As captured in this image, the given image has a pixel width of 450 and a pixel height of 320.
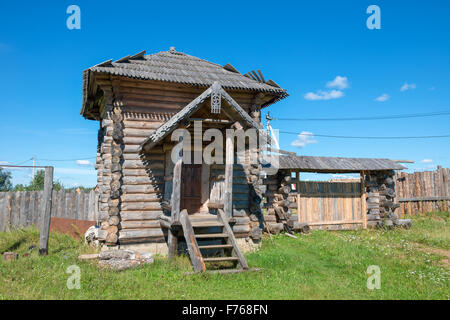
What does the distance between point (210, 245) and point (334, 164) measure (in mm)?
7894

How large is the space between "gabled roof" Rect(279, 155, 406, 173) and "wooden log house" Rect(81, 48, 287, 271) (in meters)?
3.15

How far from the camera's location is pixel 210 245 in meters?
8.61

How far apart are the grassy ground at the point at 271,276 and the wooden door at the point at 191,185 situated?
2504mm

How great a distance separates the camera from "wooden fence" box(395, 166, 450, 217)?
17922 mm

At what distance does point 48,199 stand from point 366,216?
13.1 m

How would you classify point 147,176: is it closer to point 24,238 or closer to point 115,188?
point 115,188

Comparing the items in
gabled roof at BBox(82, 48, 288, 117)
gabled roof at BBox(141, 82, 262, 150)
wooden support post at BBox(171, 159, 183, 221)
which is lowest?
wooden support post at BBox(171, 159, 183, 221)

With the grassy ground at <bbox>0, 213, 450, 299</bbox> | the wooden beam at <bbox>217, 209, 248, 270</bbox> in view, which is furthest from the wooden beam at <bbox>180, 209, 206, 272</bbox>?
the wooden beam at <bbox>217, 209, 248, 270</bbox>

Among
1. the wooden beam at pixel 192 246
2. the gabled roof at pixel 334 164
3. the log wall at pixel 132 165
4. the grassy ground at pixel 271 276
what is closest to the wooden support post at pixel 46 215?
the grassy ground at pixel 271 276

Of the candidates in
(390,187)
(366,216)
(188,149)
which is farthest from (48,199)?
(390,187)

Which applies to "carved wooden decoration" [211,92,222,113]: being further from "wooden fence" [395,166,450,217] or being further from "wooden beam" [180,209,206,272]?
"wooden fence" [395,166,450,217]

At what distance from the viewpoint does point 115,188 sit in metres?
9.15

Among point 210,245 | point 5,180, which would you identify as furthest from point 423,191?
point 5,180

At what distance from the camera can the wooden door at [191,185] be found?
35.4 feet
